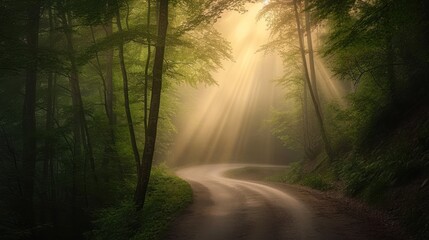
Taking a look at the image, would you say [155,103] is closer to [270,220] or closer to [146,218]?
[146,218]

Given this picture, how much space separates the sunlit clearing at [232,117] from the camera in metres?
50.6

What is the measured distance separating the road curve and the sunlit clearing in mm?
34209

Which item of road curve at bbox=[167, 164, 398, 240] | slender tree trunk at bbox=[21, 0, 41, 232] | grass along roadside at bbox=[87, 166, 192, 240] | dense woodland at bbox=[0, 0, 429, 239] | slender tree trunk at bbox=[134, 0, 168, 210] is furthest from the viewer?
slender tree trunk at bbox=[21, 0, 41, 232]

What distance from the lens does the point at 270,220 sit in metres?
11.0

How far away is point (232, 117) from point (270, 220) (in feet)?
142

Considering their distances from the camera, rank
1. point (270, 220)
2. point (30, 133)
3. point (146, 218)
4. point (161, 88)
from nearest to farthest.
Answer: point (270, 220), point (146, 218), point (161, 88), point (30, 133)

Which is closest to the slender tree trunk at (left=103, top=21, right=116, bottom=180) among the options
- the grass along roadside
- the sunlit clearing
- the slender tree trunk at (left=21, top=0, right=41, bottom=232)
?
the grass along roadside

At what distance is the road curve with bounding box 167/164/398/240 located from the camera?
9.42 metres

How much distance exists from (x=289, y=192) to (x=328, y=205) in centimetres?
370

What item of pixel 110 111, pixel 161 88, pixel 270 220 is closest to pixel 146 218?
pixel 270 220

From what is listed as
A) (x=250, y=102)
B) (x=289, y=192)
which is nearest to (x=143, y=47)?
(x=289, y=192)

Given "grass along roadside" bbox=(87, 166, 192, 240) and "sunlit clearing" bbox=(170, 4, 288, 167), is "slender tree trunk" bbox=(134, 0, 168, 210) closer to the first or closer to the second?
"grass along roadside" bbox=(87, 166, 192, 240)

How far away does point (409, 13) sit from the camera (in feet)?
29.1

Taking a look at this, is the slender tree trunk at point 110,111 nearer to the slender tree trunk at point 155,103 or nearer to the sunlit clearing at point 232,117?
the slender tree trunk at point 155,103
